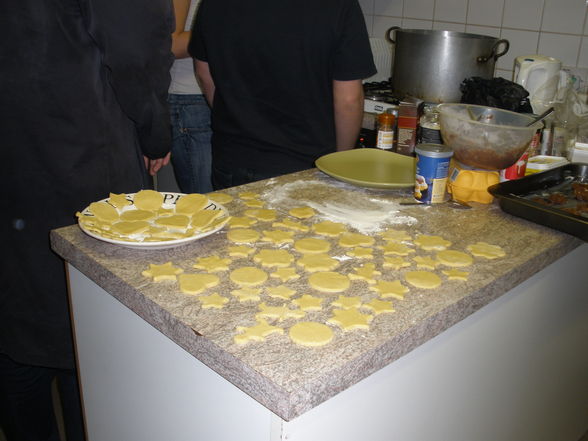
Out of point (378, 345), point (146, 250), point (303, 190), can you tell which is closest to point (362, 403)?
point (378, 345)

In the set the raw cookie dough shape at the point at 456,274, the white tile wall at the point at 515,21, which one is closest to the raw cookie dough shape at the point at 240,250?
the raw cookie dough shape at the point at 456,274

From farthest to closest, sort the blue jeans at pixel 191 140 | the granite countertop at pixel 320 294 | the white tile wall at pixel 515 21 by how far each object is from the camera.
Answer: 1. the blue jeans at pixel 191 140
2. the white tile wall at pixel 515 21
3. the granite countertop at pixel 320 294

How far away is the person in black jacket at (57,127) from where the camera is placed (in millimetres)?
1127

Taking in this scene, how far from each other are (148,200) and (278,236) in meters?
Result: 0.27

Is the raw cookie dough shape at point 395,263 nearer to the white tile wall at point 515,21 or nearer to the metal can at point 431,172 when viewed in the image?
the metal can at point 431,172

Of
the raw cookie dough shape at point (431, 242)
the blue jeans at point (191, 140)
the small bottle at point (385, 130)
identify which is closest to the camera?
the raw cookie dough shape at point (431, 242)

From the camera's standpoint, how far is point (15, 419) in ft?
4.61

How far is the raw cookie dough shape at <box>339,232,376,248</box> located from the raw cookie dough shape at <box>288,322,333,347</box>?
0.91 ft

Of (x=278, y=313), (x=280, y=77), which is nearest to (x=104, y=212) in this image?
(x=278, y=313)

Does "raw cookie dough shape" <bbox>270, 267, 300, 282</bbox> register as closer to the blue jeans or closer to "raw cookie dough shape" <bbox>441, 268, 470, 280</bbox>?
"raw cookie dough shape" <bbox>441, 268, 470, 280</bbox>

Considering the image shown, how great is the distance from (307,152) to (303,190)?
468 mm

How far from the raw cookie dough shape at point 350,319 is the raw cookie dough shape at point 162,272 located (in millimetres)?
264

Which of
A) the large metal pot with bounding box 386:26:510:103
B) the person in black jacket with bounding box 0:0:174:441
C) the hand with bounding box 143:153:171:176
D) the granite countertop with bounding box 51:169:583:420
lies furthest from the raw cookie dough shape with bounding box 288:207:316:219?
the large metal pot with bounding box 386:26:510:103

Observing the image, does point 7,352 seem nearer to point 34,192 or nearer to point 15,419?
point 15,419
